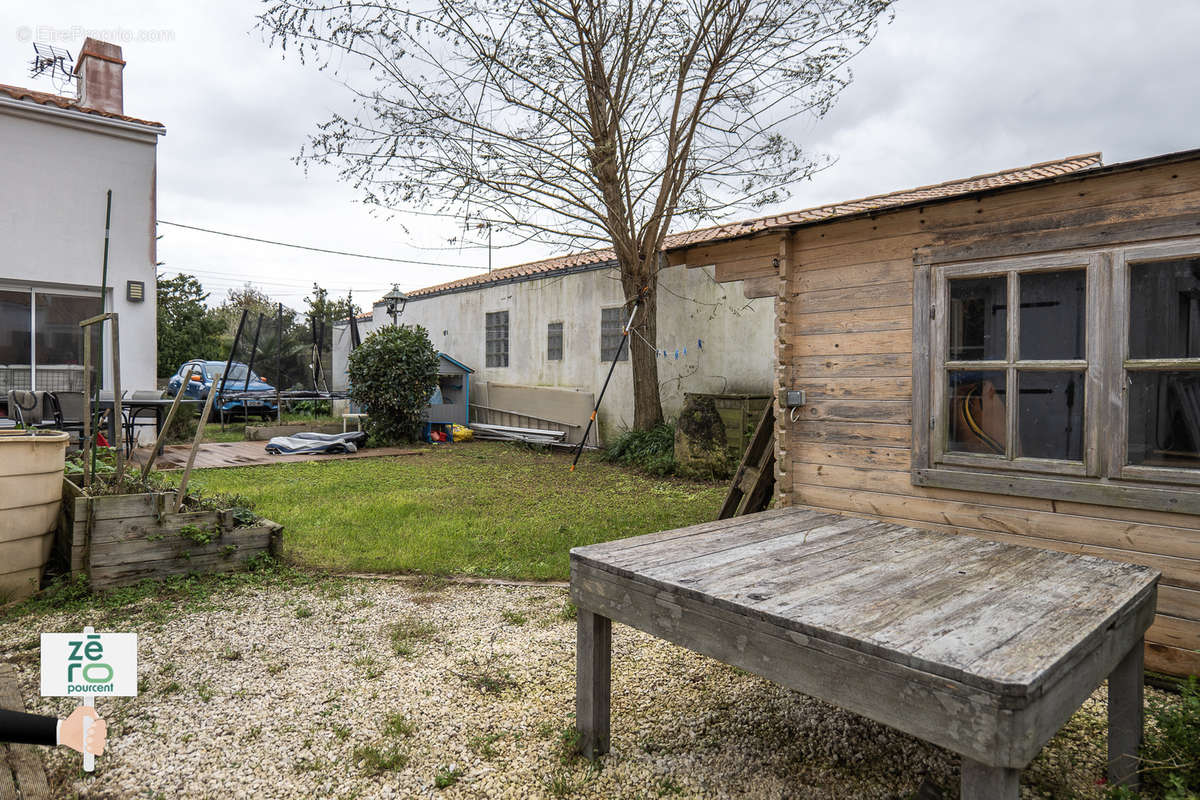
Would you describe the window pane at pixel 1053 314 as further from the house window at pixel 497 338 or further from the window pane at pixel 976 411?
the house window at pixel 497 338

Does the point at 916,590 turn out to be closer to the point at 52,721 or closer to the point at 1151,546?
the point at 1151,546

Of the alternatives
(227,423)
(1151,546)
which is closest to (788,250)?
(1151,546)

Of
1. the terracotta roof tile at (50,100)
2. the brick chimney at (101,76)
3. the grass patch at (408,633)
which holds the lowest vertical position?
the grass patch at (408,633)

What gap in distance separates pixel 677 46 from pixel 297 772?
8.31m

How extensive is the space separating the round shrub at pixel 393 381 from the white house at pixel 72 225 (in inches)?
122

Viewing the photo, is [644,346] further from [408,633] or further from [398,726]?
[398,726]

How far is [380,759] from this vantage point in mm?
2182

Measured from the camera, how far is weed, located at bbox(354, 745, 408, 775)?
7.03ft

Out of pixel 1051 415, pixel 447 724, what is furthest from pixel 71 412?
pixel 1051 415

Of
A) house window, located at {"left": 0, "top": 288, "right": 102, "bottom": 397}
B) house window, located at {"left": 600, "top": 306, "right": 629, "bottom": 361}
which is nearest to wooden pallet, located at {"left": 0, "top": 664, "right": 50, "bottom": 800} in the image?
house window, located at {"left": 0, "top": 288, "right": 102, "bottom": 397}

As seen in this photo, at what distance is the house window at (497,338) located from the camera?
13.2 meters

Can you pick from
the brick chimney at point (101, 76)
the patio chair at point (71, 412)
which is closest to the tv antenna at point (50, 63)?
the brick chimney at point (101, 76)

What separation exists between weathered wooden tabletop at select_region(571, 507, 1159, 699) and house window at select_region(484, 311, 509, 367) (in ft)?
36.1

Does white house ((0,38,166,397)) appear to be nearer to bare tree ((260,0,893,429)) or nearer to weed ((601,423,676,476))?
bare tree ((260,0,893,429))
